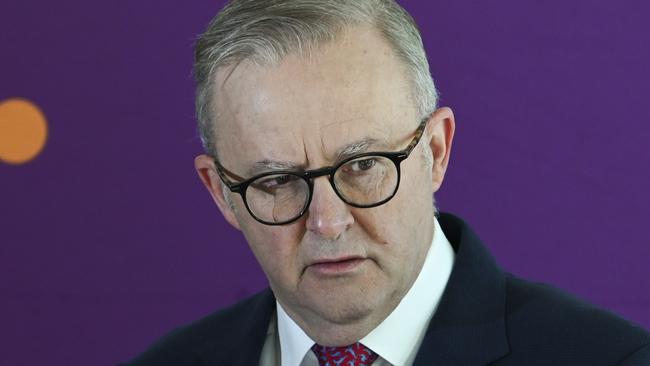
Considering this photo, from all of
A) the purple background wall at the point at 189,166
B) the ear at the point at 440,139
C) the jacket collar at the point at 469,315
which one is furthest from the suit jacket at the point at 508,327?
the purple background wall at the point at 189,166

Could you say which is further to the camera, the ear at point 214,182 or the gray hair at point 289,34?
the ear at point 214,182

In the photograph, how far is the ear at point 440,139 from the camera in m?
2.15

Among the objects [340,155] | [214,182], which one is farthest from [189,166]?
[340,155]

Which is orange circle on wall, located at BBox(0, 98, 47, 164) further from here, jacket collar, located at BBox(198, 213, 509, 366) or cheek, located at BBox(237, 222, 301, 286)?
cheek, located at BBox(237, 222, 301, 286)

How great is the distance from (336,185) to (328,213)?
0.15 ft

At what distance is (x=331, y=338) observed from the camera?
2098mm

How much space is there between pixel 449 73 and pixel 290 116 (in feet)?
4.12

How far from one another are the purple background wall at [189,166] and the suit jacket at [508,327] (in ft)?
2.92

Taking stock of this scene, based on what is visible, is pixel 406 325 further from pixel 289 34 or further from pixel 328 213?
pixel 289 34

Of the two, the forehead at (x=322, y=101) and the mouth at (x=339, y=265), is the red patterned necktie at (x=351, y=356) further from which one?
the forehead at (x=322, y=101)

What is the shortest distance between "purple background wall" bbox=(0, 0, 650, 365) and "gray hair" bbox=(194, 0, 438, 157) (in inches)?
39.6

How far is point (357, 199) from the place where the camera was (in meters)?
1.98

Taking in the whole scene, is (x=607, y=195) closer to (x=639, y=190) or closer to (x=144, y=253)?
(x=639, y=190)

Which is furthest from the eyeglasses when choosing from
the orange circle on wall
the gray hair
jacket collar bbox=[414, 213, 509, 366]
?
the orange circle on wall
